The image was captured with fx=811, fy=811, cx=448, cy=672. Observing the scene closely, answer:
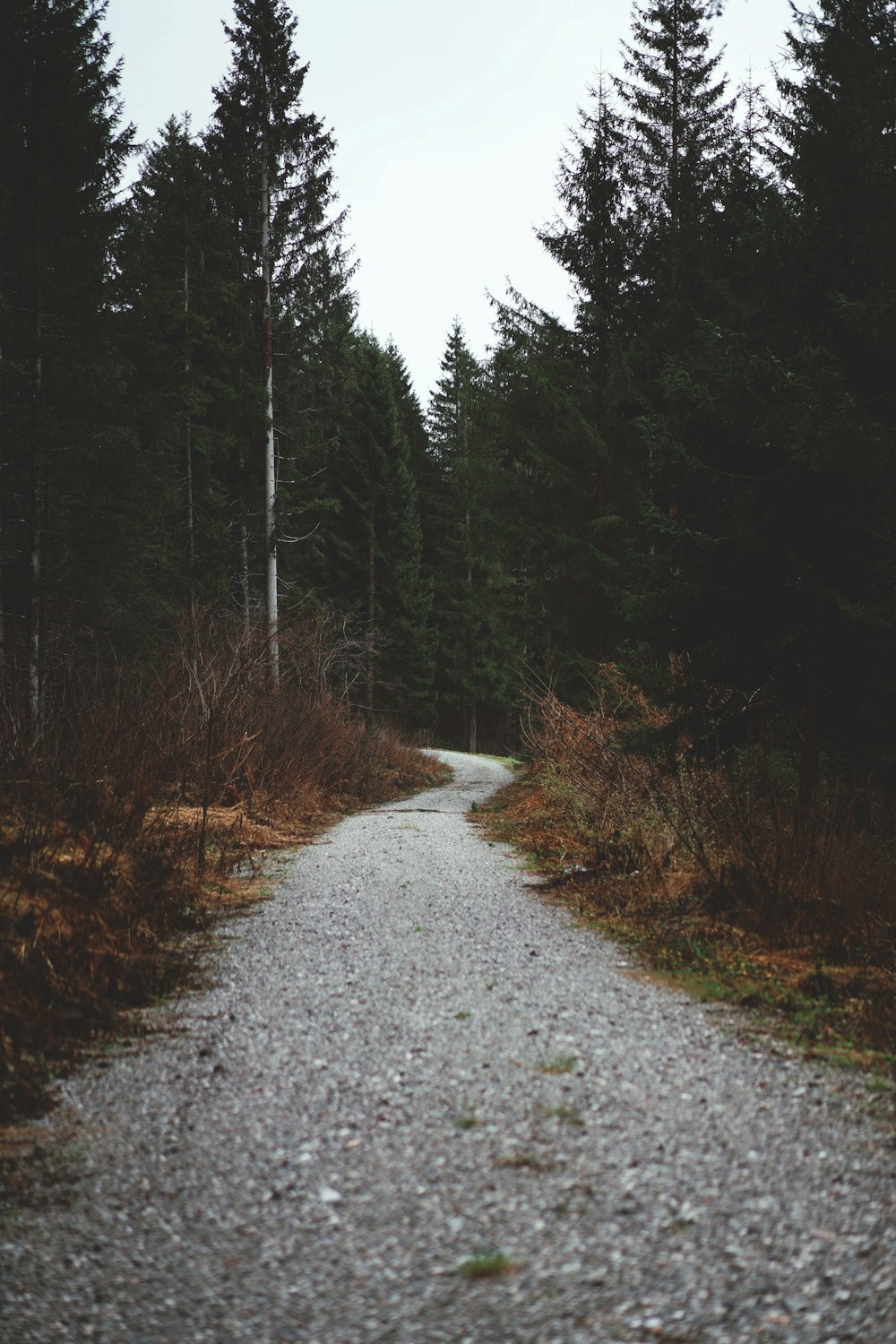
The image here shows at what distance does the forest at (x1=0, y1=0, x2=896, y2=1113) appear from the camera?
5.98 metres

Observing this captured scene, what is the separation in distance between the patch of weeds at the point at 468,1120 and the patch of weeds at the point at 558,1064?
0.43 m

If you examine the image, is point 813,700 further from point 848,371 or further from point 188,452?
point 188,452

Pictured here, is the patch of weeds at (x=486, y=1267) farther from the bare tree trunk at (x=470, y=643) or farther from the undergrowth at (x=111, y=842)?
the bare tree trunk at (x=470, y=643)

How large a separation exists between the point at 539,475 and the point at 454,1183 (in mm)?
15884

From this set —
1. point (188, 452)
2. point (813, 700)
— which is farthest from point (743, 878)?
point (188, 452)

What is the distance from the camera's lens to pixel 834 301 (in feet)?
21.5

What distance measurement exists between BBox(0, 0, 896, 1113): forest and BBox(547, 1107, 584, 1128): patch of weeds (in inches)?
78.4

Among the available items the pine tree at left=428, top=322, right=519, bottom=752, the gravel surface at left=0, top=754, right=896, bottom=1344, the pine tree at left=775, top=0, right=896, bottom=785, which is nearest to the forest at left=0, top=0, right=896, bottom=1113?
the pine tree at left=775, top=0, right=896, bottom=785

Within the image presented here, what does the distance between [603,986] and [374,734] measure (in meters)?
17.3

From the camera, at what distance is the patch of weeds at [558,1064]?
3.08m

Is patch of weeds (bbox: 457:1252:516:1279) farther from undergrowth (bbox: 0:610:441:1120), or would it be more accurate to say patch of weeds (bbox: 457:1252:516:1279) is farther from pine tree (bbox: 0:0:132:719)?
pine tree (bbox: 0:0:132:719)

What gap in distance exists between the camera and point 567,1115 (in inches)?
107

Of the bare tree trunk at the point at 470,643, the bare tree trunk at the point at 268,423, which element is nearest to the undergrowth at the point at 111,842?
the bare tree trunk at the point at 268,423

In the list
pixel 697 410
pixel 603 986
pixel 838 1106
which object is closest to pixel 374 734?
pixel 697 410
